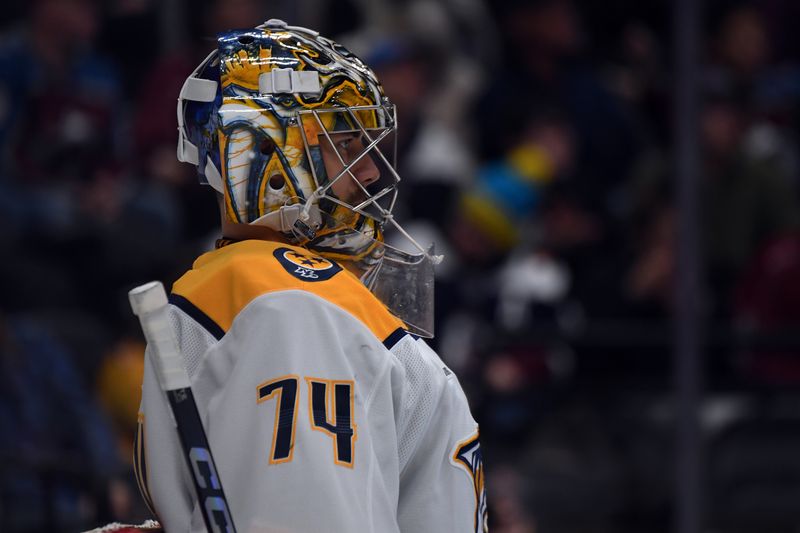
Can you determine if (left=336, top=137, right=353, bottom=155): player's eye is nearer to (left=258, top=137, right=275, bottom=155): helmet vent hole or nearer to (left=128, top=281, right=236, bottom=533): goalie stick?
(left=258, top=137, right=275, bottom=155): helmet vent hole

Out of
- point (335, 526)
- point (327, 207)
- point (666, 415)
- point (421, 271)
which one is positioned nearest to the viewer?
point (335, 526)

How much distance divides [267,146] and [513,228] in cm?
409

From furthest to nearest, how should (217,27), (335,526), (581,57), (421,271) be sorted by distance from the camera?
1. (581,57)
2. (217,27)
3. (421,271)
4. (335,526)

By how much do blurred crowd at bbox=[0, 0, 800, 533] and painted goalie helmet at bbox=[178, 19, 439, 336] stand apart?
7.43 feet

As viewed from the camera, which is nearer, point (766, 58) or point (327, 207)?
point (327, 207)

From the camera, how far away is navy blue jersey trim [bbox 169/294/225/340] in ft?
6.11

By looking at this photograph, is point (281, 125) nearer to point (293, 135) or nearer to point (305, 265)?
point (293, 135)

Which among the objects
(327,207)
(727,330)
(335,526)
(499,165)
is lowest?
(727,330)

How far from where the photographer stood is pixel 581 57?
21.6 feet

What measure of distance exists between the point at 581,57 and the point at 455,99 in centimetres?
61

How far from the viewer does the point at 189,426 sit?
176 centimetres

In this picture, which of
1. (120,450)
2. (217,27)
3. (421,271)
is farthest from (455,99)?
(421,271)

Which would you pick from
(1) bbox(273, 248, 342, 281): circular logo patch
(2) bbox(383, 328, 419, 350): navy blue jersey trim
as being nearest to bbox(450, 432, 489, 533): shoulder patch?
(2) bbox(383, 328, 419, 350): navy blue jersey trim

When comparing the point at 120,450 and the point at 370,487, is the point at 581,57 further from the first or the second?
the point at 370,487
